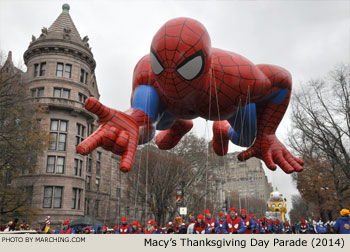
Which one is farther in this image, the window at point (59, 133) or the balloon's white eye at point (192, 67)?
the window at point (59, 133)

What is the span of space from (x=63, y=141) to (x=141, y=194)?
10.3 meters

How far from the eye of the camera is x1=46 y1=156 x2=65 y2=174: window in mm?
26598

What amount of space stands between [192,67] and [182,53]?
10.9 inches

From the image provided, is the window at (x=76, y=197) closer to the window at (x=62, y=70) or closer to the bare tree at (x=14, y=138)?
the bare tree at (x=14, y=138)

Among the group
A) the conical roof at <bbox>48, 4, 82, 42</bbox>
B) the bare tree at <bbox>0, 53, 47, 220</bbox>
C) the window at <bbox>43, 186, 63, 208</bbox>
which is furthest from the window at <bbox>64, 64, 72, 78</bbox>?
the window at <bbox>43, 186, 63, 208</bbox>

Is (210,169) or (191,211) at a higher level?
(210,169)

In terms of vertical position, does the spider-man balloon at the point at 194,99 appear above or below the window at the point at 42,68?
below

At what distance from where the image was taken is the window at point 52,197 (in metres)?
25.5

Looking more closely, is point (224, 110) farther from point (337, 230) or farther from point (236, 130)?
point (337, 230)

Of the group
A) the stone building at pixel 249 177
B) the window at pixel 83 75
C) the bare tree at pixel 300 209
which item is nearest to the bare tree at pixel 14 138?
the window at pixel 83 75

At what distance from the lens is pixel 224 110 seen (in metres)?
5.64

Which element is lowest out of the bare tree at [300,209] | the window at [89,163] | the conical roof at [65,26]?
the bare tree at [300,209]

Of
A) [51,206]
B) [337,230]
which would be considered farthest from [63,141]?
[337,230]

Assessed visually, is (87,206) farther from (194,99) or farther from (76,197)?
(194,99)
